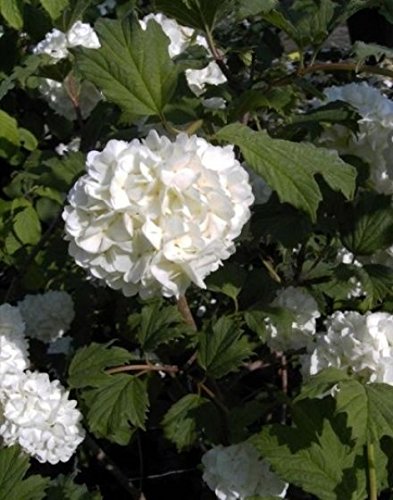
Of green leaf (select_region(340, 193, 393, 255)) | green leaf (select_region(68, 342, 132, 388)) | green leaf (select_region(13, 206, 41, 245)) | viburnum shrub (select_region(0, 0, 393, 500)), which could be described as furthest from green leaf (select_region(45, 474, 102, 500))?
green leaf (select_region(13, 206, 41, 245))

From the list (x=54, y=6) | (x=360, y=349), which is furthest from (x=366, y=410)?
(x=54, y=6)

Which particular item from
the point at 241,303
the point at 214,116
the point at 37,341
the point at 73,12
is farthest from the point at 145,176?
the point at 37,341

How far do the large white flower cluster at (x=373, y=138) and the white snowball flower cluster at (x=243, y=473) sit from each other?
589 mm

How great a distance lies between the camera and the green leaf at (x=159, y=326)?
186 centimetres

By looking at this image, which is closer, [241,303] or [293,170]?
[293,170]

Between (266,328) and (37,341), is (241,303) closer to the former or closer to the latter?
(266,328)

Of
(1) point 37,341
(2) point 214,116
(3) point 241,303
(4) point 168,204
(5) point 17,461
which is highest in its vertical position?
(4) point 168,204

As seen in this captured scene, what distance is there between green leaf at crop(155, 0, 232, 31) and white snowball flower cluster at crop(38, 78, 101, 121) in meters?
0.95

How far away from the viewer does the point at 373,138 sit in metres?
1.98

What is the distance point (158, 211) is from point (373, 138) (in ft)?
2.17

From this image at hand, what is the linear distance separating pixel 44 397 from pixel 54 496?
0.78 feet

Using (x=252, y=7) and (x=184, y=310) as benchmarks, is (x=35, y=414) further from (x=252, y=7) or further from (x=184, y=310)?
(x=252, y=7)

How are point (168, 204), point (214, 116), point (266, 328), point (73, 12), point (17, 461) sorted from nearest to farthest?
point (168, 204) → point (17, 461) → point (214, 116) → point (266, 328) → point (73, 12)

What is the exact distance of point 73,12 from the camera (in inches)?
88.1
